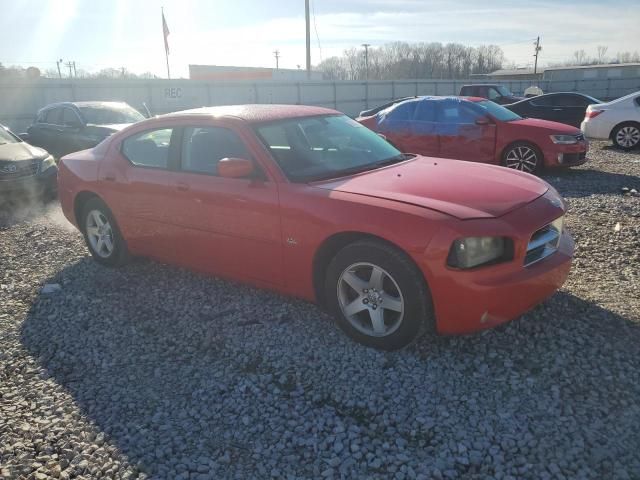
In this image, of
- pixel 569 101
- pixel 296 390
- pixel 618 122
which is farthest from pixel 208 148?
pixel 569 101

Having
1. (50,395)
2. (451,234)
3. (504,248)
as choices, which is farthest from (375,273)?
(50,395)

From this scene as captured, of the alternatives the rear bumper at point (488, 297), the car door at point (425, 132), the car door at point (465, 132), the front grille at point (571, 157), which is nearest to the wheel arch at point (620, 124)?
the front grille at point (571, 157)

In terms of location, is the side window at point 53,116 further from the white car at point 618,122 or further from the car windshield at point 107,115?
the white car at point 618,122

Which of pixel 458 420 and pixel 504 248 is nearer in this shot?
pixel 458 420

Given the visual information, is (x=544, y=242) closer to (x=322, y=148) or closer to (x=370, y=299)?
(x=370, y=299)

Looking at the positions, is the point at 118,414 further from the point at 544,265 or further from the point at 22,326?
the point at 544,265

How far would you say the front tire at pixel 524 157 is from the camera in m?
9.12

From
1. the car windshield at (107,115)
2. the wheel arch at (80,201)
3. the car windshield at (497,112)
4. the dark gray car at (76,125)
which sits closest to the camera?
the wheel arch at (80,201)

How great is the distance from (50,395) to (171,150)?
2192mm

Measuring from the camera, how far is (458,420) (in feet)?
9.21

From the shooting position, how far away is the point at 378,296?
3.44 meters

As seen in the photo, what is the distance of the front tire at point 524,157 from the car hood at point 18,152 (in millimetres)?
8004

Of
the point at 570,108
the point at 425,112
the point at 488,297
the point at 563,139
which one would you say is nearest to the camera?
the point at 488,297

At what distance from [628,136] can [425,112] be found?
19.1ft
